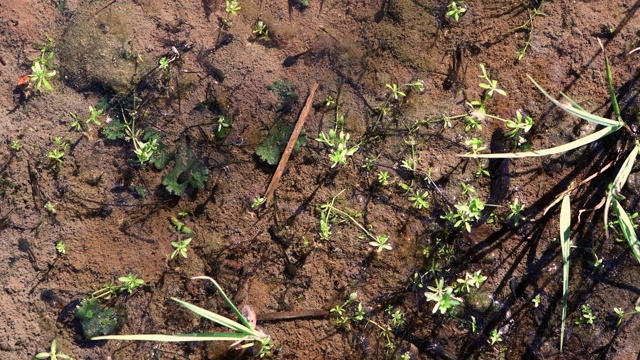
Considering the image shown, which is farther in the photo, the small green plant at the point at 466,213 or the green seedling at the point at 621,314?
the green seedling at the point at 621,314

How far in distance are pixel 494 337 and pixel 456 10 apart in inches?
86.9

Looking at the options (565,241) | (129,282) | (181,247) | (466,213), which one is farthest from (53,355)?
(565,241)

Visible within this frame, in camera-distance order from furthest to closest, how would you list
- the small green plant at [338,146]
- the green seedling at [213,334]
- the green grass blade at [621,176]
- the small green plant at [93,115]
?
the small green plant at [93,115] < the small green plant at [338,146] < the green grass blade at [621,176] < the green seedling at [213,334]

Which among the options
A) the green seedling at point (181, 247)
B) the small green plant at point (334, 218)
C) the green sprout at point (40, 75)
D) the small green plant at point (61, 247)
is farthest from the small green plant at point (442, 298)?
the green sprout at point (40, 75)

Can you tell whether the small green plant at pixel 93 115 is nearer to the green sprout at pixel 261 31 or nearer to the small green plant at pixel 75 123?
the small green plant at pixel 75 123

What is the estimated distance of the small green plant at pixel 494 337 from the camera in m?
3.36

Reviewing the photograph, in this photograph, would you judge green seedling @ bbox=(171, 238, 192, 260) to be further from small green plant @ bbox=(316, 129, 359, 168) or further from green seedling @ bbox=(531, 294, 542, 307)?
green seedling @ bbox=(531, 294, 542, 307)

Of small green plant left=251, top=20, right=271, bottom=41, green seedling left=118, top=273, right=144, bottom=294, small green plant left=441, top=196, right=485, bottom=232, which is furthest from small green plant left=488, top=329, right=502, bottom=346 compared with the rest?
small green plant left=251, top=20, right=271, bottom=41

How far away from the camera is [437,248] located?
3.42m

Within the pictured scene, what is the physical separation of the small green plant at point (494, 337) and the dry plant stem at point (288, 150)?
1773 millimetres

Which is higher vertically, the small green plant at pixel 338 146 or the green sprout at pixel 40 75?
the green sprout at pixel 40 75

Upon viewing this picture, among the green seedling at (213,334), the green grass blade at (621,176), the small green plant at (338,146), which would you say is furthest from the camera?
the small green plant at (338,146)

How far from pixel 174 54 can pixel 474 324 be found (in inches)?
109

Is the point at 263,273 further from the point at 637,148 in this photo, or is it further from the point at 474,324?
the point at 637,148
